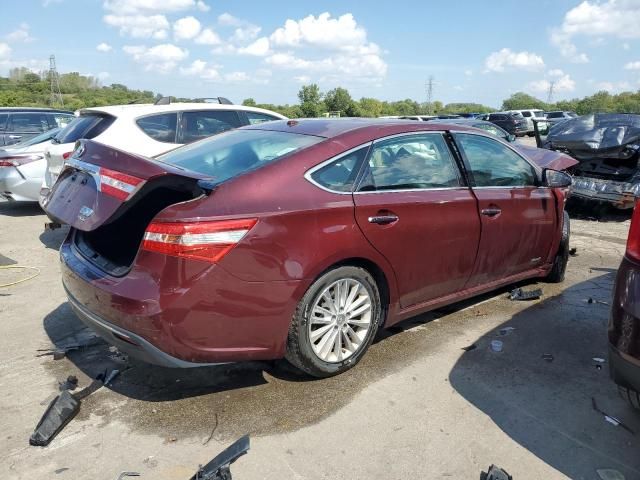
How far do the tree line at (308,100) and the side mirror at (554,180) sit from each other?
120 ft

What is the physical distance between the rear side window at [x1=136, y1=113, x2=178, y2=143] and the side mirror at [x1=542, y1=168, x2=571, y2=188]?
15.3 feet

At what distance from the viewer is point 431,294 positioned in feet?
13.2

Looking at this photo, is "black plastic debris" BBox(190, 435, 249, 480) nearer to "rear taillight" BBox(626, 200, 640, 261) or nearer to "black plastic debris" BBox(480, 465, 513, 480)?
"black plastic debris" BBox(480, 465, 513, 480)

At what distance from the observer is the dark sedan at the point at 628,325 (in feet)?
8.30

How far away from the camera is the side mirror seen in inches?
188

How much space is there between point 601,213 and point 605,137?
1226mm

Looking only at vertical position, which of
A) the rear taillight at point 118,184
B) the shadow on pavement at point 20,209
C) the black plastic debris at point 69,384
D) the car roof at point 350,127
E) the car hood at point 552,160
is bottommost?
the shadow on pavement at point 20,209

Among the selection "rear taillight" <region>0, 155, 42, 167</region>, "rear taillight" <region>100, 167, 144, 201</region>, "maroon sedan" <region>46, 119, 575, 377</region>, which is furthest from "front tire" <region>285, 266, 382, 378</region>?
"rear taillight" <region>0, 155, 42, 167</region>

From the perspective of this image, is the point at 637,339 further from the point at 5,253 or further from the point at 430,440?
the point at 5,253

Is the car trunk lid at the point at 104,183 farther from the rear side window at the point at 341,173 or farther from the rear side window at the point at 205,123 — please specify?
the rear side window at the point at 205,123

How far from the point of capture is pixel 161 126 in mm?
7211

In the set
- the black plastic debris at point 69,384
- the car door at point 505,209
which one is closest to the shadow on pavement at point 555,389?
the car door at point 505,209

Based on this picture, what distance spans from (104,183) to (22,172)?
6308 millimetres

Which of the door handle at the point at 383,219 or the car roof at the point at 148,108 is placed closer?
the door handle at the point at 383,219
